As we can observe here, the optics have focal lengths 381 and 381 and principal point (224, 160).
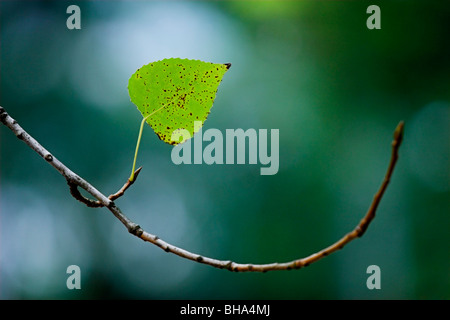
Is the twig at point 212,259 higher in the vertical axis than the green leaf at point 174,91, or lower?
lower

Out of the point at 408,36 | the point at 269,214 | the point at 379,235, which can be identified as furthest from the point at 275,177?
the point at 408,36

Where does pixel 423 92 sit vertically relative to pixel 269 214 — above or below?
above

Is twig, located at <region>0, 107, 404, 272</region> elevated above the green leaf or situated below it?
below

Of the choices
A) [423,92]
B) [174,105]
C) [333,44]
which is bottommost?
[174,105]

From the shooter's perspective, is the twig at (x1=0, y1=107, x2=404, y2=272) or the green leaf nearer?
the twig at (x1=0, y1=107, x2=404, y2=272)

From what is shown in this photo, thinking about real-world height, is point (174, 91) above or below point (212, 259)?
above

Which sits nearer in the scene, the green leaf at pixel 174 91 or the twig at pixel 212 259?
the twig at pixel 212 259

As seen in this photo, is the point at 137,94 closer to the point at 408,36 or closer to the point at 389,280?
the point at 389,280

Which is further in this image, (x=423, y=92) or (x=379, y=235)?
(x=423, y=92)
